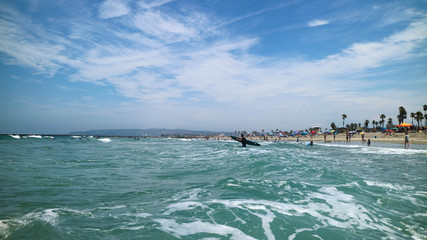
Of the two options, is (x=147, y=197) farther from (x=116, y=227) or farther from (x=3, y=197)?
(x=3, y=197)

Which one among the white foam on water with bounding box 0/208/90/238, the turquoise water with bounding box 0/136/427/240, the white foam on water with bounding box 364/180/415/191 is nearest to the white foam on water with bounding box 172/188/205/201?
the turquoise water with bounding box 0/136/427/240

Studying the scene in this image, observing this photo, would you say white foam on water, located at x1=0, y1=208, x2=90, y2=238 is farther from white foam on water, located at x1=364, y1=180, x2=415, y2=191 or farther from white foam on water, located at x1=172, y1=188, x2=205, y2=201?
white foam on water, located at x1=364, y1=180, x2=415, y2=191

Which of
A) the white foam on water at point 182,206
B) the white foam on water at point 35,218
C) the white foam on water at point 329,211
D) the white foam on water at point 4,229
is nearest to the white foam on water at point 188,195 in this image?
the white foam on water at point 182,206

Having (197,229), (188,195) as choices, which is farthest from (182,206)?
(197,229)


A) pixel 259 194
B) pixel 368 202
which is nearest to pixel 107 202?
pixel 259 194

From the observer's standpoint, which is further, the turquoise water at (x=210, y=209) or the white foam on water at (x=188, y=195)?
the white foam on water at (x=188, y=195)

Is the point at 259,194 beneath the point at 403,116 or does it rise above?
beneath

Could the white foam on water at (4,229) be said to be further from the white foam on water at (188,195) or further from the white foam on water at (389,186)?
the white foam on water at (389,186)

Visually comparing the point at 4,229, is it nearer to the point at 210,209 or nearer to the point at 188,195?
the point at 210,209

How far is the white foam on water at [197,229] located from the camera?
4837 mm

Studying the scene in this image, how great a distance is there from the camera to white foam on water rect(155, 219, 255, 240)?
4837mm

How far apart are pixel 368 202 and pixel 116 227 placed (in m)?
7.69

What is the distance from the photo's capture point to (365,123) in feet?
445

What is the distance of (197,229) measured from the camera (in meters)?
5.11
